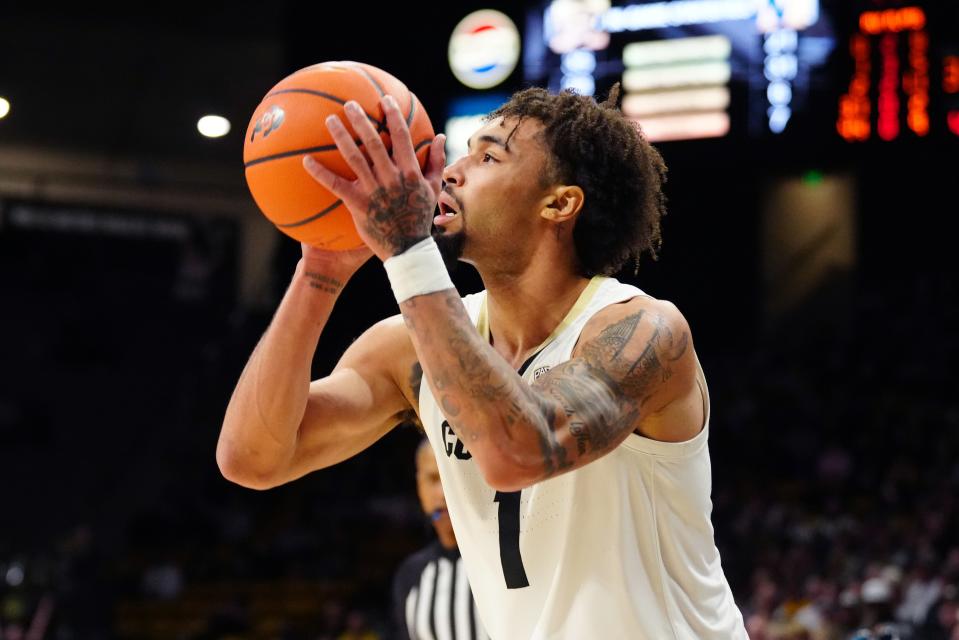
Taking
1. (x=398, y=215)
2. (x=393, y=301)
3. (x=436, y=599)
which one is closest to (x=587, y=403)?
(x=398, y=215)

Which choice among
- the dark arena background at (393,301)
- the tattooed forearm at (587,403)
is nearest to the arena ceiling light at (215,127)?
the dark arena background at (393,301)

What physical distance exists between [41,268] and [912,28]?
1033cm

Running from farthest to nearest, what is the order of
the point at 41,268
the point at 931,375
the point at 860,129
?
1. the point at 41,268
2. the point at 931,375
3. the point at 860,129

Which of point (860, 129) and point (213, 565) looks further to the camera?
point (213, 565)

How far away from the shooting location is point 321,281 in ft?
9.02

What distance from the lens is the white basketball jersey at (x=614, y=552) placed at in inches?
98.1

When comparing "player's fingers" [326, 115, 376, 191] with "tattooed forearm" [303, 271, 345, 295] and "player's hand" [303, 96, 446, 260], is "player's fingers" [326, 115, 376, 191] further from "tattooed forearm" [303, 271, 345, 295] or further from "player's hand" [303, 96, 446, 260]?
"tattooed forearm" [303, 271, 345, 295]

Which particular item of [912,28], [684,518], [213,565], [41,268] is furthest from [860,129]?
[41,268]

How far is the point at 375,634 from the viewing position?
984 cm

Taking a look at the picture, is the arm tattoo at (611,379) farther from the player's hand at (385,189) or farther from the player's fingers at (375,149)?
the player's fingers at (375,149)

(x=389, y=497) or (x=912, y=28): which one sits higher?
(x=912, y=28)

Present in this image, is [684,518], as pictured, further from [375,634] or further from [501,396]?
[375,634]

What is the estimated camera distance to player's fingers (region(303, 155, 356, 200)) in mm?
2322

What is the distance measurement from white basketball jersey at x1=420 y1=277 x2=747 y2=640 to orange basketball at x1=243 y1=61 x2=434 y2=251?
1.82 ft
